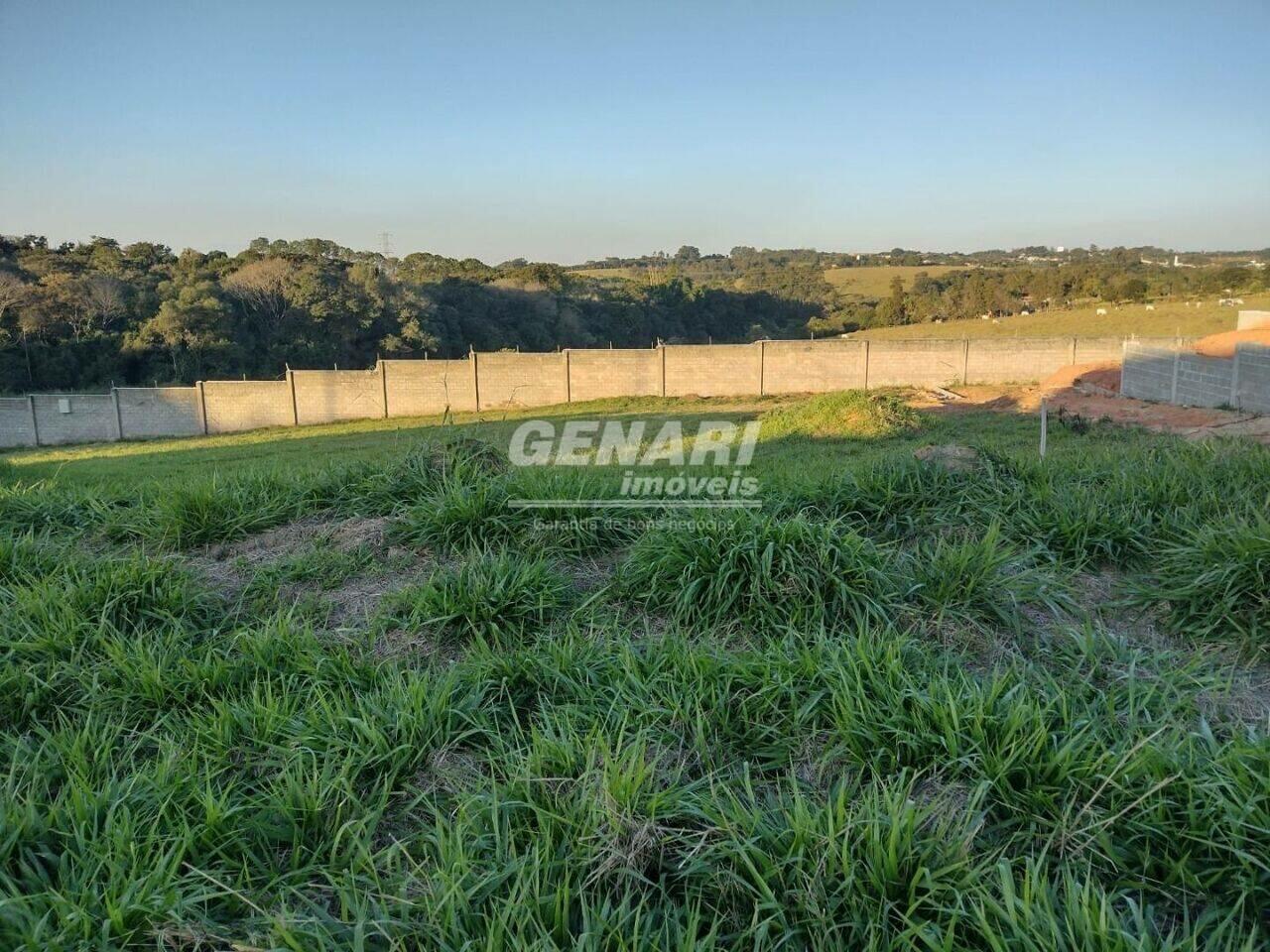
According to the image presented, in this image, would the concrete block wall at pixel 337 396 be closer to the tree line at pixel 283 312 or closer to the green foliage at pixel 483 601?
the tree line at pixel 283 312

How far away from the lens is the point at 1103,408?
53.2ft

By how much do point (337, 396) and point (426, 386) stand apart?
3.18 m

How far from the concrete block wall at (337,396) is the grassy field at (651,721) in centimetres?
2379

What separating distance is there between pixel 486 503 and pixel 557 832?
7.14 ft

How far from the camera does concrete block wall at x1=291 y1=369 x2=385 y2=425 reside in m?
A: 26.7

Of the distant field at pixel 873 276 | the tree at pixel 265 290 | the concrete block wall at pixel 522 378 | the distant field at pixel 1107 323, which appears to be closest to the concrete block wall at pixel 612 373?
the concrete block wall at pixel 522 378

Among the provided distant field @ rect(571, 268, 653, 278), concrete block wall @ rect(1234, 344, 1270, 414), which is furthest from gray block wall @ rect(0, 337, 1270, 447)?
distant field @ rect(571, 268, 653, 278)

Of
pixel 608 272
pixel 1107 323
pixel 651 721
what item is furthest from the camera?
pixel 608 272

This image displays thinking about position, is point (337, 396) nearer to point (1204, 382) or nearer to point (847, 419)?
point (847, 419)

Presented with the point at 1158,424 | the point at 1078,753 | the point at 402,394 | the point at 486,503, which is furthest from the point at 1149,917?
the point at 402,394

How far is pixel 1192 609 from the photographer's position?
2805 millimetres

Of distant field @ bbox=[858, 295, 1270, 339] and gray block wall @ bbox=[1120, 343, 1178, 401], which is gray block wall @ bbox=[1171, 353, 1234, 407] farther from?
distant field @ bbox=[858, 295, 1270, 339]

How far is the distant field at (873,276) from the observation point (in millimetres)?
52688

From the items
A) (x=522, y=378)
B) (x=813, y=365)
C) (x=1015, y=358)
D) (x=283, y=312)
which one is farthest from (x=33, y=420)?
(x=1015, y=358)
